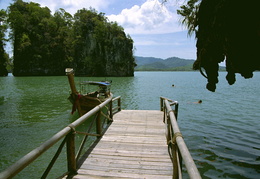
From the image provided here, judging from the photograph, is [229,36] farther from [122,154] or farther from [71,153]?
[71,153]

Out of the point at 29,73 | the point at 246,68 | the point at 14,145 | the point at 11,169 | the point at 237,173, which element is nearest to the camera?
the point at 11,169

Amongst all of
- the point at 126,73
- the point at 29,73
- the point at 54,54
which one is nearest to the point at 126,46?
the point at 126,73

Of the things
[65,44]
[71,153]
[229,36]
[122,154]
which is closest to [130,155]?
[122,154]

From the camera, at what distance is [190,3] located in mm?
6195

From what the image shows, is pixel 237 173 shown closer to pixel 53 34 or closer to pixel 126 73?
pixel 126 73

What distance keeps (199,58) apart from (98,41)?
7571cm

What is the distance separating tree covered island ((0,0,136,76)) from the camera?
2992 inches

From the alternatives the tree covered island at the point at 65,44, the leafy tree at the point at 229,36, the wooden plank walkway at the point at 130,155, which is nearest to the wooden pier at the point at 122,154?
the wooden plank walkway at the point at 130,155

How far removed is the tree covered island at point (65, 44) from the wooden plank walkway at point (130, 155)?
236 feet

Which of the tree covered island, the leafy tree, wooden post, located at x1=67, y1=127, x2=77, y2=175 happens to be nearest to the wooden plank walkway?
wooden post, located at x1=67, y1=127, x2=77, y2=175

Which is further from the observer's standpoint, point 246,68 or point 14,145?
point 14,145

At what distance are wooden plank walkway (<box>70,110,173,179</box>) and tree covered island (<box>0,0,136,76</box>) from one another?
71.9m

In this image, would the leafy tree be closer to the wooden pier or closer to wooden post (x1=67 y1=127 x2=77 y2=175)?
the wooden pier

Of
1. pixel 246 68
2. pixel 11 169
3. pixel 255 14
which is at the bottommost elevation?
pixel 11 169
